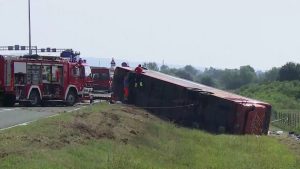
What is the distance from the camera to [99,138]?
16.5 meters

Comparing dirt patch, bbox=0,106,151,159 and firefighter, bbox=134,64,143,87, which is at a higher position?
firefighter, bbox=134,64,143,87

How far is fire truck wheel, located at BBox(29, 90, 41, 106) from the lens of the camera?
102 feet

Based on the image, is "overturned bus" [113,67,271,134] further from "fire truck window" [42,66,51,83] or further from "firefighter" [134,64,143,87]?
"fire truck window" [42,66,51,83]

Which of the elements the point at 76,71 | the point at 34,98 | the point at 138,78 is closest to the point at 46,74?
the point at 34,98

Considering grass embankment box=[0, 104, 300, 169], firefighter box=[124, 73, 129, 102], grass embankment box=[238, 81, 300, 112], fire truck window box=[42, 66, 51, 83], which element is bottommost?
grass embankment box=[238, 81, 300, 112]

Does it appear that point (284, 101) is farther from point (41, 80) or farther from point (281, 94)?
point (41, 80)

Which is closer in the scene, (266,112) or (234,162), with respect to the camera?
(234,162)

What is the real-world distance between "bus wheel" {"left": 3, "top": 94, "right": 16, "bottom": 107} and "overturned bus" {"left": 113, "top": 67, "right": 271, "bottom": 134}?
591 centimetres

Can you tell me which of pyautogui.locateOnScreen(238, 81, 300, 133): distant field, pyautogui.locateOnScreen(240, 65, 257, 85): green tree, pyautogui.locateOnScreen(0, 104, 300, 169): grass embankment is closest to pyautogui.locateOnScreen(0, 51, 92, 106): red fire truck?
pyautogui.locateOnScreen(0, 104, 300, 169): grass embankment

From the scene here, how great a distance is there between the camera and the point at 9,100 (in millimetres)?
30266

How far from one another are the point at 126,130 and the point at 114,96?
12512mm

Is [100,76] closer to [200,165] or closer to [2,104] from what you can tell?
[2,104]

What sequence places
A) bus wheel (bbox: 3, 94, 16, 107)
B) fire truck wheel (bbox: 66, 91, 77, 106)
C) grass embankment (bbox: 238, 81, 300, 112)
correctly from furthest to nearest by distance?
grass embankment (bbox: 238, 81, 300, 112) → fire truck wheel (bbox: 66, 91, 77, 106) → bus wheel (bbox: 3, 94, 16, 107)

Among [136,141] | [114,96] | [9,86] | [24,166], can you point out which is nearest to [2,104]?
[9,86]
